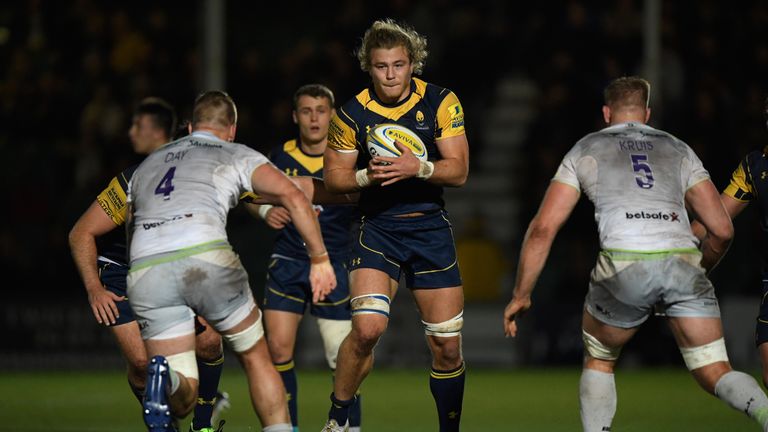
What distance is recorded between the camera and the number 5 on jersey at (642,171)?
737 cm

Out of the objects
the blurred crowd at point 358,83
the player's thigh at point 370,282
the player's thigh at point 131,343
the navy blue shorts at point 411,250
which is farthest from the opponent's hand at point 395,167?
the blurred crowd at point 358,83

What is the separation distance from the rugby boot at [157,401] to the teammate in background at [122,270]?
4.15 ft

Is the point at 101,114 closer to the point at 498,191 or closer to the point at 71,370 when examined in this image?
the point at 71,370

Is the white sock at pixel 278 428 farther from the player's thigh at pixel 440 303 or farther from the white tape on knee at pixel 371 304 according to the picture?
the player's thigh at pixel 440 303

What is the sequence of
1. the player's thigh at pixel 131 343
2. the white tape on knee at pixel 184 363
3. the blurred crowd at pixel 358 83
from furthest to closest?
the blurred crowd at pixel 358 83 < the player's thigh at pixel 131 343 < the white tape on knee at pixel 184 363

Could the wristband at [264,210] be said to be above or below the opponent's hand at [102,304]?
above

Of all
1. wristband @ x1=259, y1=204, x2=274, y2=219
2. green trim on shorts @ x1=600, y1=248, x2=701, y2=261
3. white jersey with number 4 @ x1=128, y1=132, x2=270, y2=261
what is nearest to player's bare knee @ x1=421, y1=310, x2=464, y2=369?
green trim on shorts @ x1=600, y1=248, x2=701, y2=261

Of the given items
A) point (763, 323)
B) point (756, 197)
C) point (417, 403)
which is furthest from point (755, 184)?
point (417, 403)

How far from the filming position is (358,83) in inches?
704

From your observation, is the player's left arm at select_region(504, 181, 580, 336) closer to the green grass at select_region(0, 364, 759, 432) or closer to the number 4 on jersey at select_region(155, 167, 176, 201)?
the number 4 on jersey at select_region(155, 167, 176, 201)

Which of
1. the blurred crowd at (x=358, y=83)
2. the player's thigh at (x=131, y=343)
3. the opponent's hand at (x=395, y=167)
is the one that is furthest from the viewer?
the blurred crowd at (x=358, y=83)

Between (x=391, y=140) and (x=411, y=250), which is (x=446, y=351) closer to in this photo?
(x=411, y=250)

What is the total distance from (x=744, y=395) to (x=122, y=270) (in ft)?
13.8

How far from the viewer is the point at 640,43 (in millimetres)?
18266
